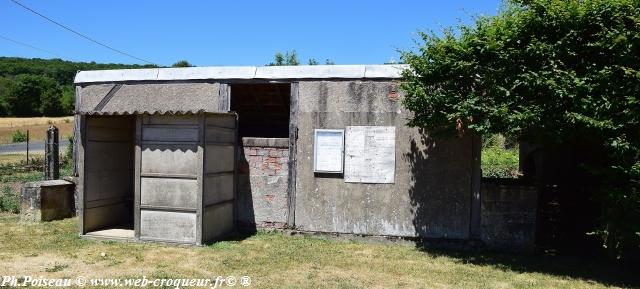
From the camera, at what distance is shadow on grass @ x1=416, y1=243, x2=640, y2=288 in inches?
271

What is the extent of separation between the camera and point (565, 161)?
1009cm

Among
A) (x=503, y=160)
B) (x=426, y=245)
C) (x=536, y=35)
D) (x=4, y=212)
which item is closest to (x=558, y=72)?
(x=536, y=35)

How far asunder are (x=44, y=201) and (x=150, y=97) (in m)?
3.19

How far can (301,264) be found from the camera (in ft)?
23.5

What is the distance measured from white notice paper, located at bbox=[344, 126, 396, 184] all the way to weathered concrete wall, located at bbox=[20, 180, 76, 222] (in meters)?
6.43

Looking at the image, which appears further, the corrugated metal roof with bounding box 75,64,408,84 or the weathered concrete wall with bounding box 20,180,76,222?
the weathered concrete wall with bounding box 20,180,76,222

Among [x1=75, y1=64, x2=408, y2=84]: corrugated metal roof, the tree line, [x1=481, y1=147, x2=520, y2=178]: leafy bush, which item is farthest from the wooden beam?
the tree line

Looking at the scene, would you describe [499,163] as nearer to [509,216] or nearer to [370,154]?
[509,216]

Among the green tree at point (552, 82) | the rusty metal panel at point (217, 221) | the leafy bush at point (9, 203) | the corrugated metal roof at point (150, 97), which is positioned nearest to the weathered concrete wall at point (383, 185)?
the green tree at point (552, 82)

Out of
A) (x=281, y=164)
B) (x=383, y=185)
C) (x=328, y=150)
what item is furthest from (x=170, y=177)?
(x=383, y=185)

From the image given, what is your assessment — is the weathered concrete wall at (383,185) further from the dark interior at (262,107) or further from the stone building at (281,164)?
the dark interior at (262,107)

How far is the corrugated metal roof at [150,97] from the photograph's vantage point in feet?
31.3

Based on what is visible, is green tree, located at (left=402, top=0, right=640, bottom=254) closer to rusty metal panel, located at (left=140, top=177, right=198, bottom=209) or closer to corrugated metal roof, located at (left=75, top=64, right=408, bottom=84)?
corrugated metal roof, located at (left=75, top=64, right=408, bottom=84)

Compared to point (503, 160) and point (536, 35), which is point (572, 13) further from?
point (503, 160)
